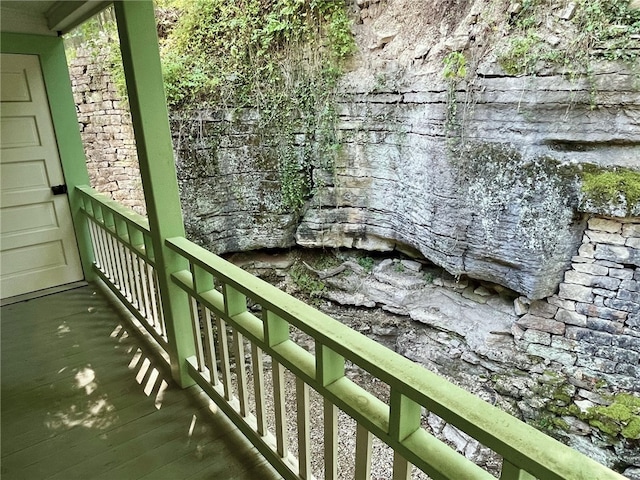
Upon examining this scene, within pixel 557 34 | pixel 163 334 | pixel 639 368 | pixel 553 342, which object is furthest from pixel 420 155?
pixel 163 334

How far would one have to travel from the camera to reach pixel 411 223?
516 cm

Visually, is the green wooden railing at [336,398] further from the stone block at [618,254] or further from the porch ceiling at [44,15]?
the stone block at [618,254]

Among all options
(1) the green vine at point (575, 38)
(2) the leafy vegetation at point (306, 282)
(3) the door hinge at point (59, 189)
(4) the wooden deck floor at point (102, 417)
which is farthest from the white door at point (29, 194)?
(1) the green vine at point (575, 38)

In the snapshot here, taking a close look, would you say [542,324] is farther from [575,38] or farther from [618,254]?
[575,38]

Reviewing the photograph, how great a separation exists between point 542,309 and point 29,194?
16.5 feet

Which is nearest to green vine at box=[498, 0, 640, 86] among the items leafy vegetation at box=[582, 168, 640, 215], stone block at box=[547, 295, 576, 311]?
leafy vegetation at box=[582, 168, 640, 215]

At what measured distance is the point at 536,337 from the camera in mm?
4453

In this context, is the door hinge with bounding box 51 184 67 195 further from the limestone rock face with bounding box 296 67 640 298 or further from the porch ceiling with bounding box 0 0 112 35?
the limestone rock face with bounding box 296 67 640 298

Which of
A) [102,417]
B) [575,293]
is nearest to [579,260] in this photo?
[575,293]

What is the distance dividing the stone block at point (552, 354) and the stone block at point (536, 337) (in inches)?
1.7

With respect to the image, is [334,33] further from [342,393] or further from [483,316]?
[342,393]

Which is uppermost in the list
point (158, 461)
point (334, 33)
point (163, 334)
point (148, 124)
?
point (334, 33)

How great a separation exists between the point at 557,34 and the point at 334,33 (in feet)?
8.72

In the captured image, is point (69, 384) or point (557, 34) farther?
point (557, 34)
